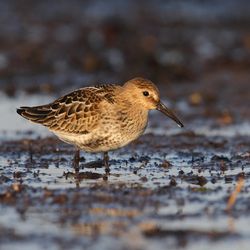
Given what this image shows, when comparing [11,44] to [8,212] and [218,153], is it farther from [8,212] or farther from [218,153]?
[8,212]

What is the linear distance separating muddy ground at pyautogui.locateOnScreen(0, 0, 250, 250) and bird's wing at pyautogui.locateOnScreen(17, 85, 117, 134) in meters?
0.63

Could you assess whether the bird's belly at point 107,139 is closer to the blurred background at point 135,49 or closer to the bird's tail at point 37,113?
the bird's tail at point 37,113

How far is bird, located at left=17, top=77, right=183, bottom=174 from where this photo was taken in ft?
43.8

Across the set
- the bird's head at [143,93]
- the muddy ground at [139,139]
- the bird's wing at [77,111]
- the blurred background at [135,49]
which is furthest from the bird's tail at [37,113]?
the blurred background at [135,49]

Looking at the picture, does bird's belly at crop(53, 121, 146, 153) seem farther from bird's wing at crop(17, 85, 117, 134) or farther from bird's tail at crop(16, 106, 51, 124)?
bird's tail at crop(16, 106, 51, 124)

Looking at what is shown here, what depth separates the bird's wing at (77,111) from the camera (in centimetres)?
1355

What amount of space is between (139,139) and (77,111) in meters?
2.60

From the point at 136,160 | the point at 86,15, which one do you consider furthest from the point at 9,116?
the point at 86,15

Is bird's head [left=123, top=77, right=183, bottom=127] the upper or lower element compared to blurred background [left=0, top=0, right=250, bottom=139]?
lower

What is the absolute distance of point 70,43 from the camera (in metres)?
24.7

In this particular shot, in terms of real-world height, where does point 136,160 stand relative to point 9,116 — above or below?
below

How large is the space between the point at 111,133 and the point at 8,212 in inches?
109

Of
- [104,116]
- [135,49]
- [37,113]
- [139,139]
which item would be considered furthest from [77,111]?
[135,49]

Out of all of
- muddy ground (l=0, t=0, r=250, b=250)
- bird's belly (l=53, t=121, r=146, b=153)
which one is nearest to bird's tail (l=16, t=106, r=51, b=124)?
muddy ground (l=0, t=0, r=250, b=250)
